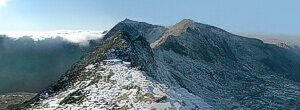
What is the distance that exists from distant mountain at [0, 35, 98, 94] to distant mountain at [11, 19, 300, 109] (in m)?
15.2

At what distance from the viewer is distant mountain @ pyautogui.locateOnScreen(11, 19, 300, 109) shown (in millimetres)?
41875

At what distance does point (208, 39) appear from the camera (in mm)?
130625

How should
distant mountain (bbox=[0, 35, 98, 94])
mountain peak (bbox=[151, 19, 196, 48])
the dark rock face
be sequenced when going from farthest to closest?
mountain peak (bbox=[151, 19, 196, 48])
distant mountain (bbox=[0, 35, 98, 94])
the dark rock face

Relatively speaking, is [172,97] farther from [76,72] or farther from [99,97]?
[76,72]

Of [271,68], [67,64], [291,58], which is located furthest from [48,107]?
[291,58]

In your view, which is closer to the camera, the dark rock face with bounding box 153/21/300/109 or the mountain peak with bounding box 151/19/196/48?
the dark rock face with bounding box 153/21/300/109

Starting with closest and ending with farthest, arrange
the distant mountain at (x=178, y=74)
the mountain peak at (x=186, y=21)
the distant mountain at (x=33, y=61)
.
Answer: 1. the distant mountain at (x=178, y=74)
2. the distant mountain at (x=33, y=61)
3. the mountain peak at (x=186, y=21)

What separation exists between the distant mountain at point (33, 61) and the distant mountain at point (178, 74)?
15151 millimetres

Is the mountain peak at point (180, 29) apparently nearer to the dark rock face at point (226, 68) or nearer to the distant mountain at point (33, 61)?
the dark rock face at point (226, 68)

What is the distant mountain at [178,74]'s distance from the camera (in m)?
41.9

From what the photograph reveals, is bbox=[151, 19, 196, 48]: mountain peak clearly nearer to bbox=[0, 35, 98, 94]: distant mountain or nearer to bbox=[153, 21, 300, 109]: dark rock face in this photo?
bbox=[153, 21, 300, 109]: dark rock face

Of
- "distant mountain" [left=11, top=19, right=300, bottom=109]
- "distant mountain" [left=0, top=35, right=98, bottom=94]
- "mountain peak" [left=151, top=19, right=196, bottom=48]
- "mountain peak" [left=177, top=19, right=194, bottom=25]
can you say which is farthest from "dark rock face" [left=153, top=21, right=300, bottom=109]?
"distant mountain" [left=0, top=35, right=98, bottom=94]

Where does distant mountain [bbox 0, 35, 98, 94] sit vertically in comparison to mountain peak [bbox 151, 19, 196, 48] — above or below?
below

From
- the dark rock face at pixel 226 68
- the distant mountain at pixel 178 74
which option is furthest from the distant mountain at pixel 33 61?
the dark rock face at pixel 226 68
